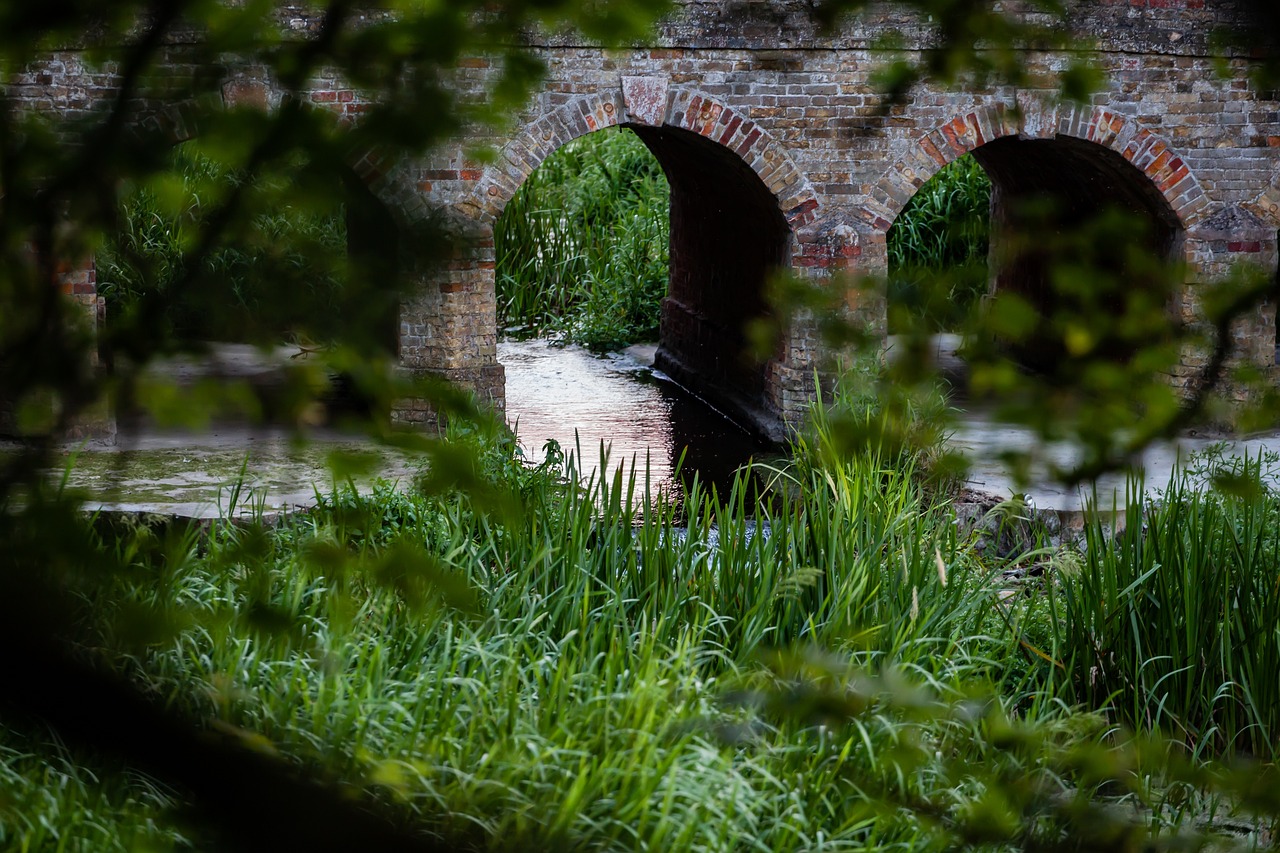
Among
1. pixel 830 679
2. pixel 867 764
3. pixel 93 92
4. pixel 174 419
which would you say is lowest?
pixel 867 764

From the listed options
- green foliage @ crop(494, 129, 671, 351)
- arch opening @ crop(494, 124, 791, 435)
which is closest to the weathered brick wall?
arch opening @ crop(494, 124, 791, 435)

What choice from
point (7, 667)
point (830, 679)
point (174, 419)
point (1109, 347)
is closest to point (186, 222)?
point (174, 419)

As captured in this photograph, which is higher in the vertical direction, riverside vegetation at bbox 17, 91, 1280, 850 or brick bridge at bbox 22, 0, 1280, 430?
brick bridge at bbox 22, 0, 1280, 430

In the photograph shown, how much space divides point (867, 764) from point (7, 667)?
3021mm

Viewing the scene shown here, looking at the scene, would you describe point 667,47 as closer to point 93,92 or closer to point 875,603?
point 93,92

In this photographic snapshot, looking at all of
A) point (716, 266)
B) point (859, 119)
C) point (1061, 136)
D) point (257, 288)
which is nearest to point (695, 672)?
point (257, 288)

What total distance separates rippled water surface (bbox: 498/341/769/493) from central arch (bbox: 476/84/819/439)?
265 millimetres

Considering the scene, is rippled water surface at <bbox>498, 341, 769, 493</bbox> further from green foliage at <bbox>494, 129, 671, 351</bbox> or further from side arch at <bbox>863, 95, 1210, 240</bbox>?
side arch at <bbox>863, 95, 1210, 240</bbox>

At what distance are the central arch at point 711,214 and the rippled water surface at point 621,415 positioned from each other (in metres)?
0.26

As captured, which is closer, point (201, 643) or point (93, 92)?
point (201, 643)

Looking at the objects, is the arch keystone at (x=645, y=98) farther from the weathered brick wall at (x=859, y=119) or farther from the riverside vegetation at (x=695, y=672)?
the riverside vegetation at (x=695, y=672)

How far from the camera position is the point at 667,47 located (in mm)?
9016

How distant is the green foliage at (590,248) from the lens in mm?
15484

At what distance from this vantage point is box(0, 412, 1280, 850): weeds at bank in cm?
329
